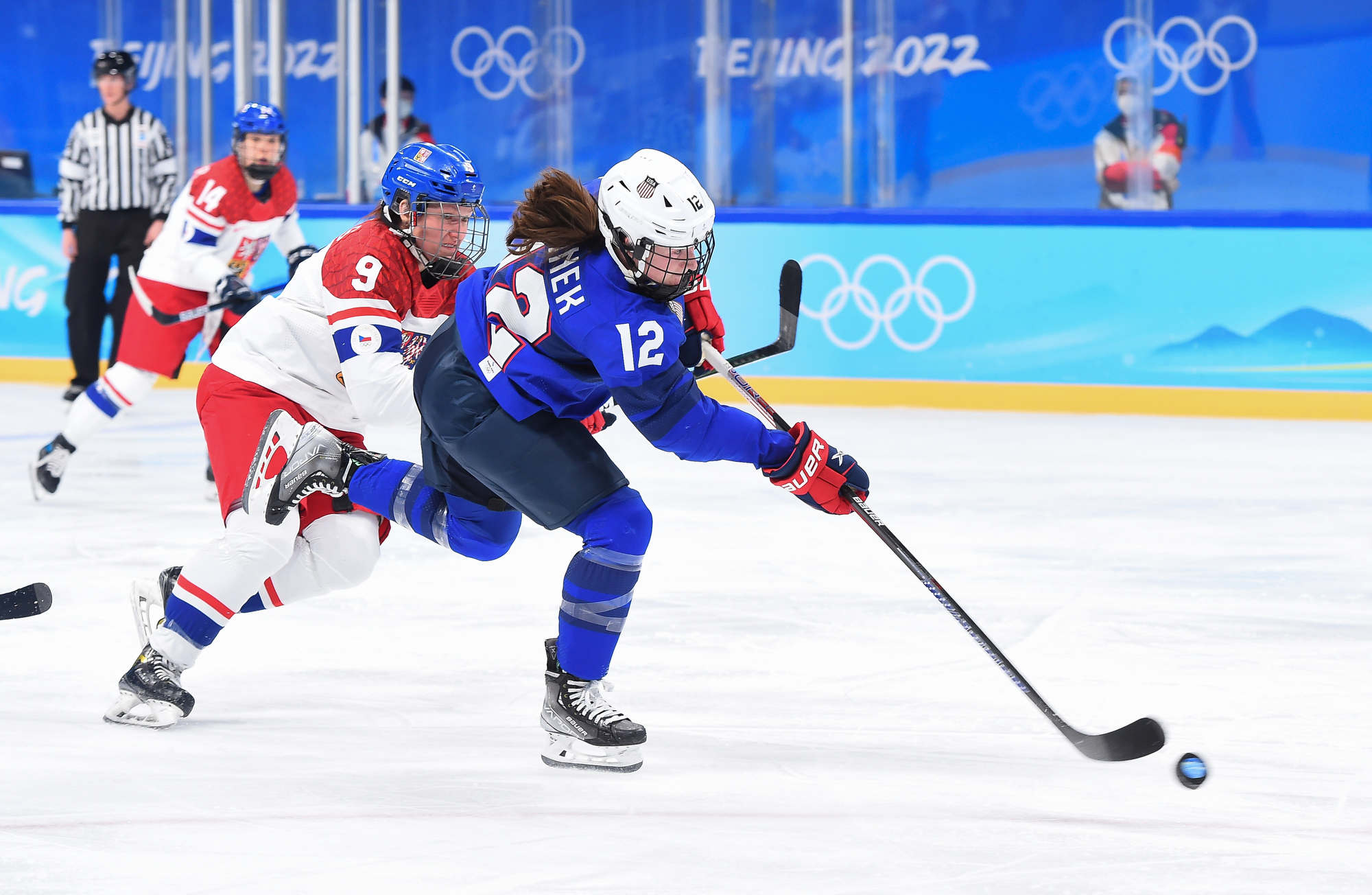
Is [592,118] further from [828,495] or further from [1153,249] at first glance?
[828,495]

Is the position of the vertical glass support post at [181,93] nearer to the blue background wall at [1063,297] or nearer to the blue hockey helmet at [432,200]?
the blue background wall at [1063,297]

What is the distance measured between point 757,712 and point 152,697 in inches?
39.0

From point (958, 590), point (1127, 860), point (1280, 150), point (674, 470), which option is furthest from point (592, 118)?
point (1127, 860)

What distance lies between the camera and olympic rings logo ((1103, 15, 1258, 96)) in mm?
9336

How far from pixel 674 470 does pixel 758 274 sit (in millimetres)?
2047

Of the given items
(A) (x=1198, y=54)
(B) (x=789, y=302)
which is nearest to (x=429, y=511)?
(B) (x=789, y=302)

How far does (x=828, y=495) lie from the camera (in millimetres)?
2537

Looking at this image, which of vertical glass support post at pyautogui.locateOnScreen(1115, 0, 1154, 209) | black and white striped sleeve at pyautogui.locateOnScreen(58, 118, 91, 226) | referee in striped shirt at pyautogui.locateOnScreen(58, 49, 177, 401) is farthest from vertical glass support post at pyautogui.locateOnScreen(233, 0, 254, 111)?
vertical glass support post at pyautogui.locateOnScreen(1115, 0, 1154, 209)

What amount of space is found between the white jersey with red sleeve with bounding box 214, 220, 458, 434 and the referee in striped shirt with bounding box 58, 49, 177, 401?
15.6 ft

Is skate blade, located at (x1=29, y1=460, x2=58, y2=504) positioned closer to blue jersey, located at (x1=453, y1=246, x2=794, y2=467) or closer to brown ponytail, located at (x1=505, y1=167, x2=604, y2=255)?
blue jersey, located at (x1=453, y1=246, x2=794, y2=467)

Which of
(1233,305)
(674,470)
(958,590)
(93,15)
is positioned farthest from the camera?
(93,15)

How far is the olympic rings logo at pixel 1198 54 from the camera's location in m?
9.34

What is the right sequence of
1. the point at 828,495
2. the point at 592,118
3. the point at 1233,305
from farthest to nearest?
the point at 592,118
the point at 1233,305
the point at 828,495

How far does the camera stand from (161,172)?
757 cm
